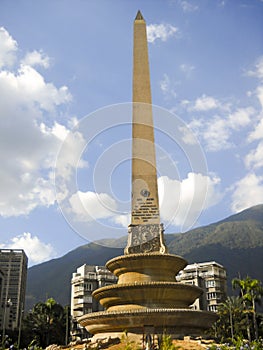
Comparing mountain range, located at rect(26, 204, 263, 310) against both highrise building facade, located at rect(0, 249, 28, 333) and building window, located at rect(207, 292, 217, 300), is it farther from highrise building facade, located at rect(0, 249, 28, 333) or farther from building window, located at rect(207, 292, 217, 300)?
building window, located at rect(207, 292, 217, 300)

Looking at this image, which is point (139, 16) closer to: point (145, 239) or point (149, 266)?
point (145, 239)

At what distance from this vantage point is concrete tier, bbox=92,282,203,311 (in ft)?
66.6

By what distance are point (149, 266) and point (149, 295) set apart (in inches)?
74.0

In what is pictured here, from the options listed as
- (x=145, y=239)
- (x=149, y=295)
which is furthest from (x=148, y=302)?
(x=145, y=239)

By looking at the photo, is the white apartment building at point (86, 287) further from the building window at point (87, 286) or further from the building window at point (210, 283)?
the building window at point (210, 283)

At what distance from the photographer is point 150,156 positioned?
87.1ft

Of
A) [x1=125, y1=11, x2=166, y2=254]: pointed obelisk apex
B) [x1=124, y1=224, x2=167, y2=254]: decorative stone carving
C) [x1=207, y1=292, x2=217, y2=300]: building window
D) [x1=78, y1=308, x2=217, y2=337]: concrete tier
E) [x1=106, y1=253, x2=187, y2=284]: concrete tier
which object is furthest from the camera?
[x1=207, y1=292, x2=217, y2=300]: building window

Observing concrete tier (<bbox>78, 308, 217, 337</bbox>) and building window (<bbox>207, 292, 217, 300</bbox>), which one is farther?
building window (<bbox>207, 292, 217, 300</bbox>)

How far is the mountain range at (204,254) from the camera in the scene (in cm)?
15200

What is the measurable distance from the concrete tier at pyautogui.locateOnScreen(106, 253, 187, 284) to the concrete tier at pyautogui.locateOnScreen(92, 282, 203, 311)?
51.3 inches

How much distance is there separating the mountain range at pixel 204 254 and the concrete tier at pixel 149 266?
405 ft

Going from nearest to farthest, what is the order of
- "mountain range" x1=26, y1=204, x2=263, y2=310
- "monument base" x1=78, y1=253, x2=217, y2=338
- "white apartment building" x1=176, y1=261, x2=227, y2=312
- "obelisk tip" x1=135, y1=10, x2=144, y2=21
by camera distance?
"monument base" x1=78, y1=253, x2=217, y2=338
"obelisk tip" x1=135, y1=10, x2=144, y2=21
"white apartment building" x1=176, y1=261, x2=227, y2=312
"mountain range" x1=26, y1=204, x2=263, y2=310

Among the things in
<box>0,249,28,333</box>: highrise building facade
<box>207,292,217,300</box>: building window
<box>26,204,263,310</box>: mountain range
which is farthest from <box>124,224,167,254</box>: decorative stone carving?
<box>26,204,263,310</box>: mountain range

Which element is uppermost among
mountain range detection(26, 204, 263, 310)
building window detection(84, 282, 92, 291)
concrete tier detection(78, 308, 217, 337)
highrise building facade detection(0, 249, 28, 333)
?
mountain range detection(26, 204, 263, 310)
